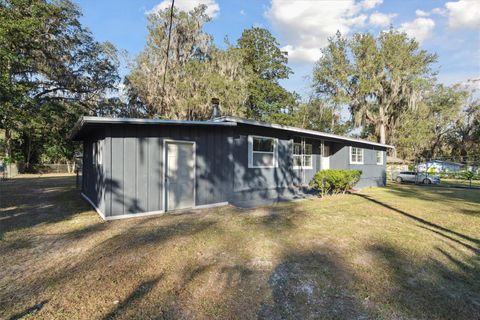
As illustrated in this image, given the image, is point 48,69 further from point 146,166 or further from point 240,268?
point 240,268

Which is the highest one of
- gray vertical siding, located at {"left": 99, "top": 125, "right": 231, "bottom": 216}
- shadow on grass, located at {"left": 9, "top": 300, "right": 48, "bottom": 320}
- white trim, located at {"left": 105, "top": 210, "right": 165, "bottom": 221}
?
gray vertical siding, located at {"left": 99, "top": 125, "right": 231, "bottom": 216}

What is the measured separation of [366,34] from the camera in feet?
89.1

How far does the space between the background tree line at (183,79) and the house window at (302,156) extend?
1109cm

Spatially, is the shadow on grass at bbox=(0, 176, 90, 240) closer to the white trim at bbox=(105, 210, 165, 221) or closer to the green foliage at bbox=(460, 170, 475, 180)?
the white trim at bbox=(105, 210, 165, 221)

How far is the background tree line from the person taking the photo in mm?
19250

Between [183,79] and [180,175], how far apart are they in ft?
58.4

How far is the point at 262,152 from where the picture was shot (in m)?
10.2

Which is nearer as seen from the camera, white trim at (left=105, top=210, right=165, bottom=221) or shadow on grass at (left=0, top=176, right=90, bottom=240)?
shadow on grass at (left=0, top=176, right=90, bottom=240)

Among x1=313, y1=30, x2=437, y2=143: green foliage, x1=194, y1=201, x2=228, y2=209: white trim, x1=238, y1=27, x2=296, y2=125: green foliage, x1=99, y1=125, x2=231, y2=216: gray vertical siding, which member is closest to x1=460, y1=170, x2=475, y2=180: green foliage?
x1=313, y1=30, x2=437, y2=143: green foliage

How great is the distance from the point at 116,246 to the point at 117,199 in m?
2.16

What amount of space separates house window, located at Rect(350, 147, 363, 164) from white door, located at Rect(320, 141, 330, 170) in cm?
142

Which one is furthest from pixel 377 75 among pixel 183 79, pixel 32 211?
pixel 32 211

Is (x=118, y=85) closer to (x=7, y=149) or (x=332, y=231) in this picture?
(x=7, y=149)

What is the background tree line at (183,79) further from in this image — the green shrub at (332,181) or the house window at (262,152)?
the green shrub at (332,181)
